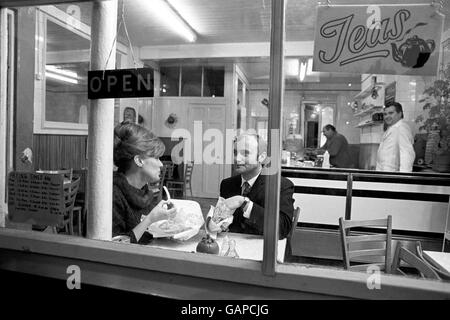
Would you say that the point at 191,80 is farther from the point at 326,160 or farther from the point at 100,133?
the point at 100,133

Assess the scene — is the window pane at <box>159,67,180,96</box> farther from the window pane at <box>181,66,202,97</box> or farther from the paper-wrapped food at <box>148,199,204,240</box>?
the paper-wrapped food at <box>148,199,204,240</box>

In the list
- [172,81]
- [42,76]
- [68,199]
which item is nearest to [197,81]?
[172,81]

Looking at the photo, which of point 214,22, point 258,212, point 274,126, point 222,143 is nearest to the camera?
point 274,126

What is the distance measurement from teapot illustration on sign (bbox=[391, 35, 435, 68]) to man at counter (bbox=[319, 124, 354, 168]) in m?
3.78

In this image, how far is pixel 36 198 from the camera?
1.11m

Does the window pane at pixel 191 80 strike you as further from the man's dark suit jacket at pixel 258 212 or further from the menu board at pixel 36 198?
the menu board at pixel 36 198

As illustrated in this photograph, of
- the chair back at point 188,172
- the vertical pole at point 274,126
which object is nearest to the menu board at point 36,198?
the vertical pole at point 274,126

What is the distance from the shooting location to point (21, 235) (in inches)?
43.6

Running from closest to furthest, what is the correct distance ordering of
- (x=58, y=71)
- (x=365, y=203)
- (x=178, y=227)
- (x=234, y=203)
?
1. (x=178, y=227)
2. (x=234, y=203)
3. (x=365, y=203)
4. (x=58, y=71)

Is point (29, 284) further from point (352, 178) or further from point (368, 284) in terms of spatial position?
point (352, 178)

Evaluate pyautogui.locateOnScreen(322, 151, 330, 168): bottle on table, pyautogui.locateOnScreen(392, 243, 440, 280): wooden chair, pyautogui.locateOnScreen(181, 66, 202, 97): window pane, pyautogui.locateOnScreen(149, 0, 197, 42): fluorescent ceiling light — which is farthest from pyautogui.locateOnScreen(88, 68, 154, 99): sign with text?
pyautogui.locateOnScreen(181, 66, 202, 97): window pane

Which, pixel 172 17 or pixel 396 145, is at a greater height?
pixel 172 17

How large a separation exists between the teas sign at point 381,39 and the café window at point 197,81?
644cm

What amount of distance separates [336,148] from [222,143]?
6.81 feet
